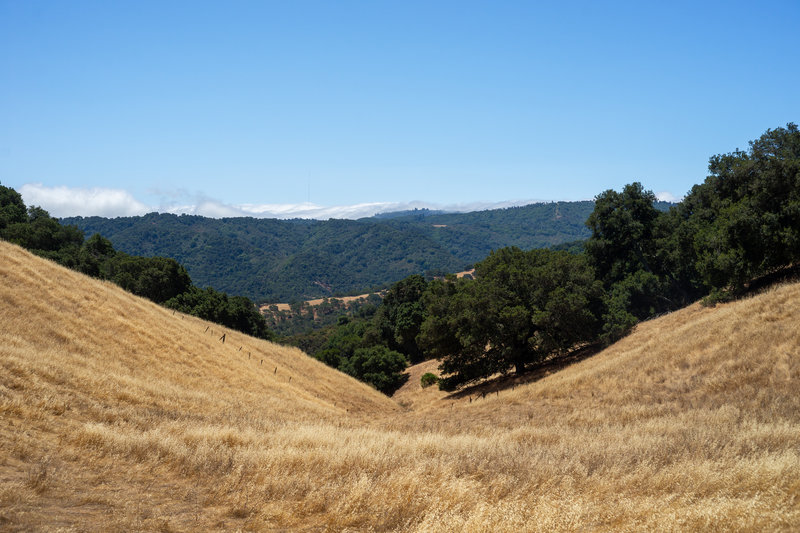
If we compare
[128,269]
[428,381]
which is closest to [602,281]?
[428,381]

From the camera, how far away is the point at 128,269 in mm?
72625

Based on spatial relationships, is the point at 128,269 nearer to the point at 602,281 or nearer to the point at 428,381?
the point at 428,381

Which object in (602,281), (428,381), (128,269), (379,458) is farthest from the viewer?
(128,269)

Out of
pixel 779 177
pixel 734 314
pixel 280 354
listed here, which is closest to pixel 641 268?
pixel 779 177

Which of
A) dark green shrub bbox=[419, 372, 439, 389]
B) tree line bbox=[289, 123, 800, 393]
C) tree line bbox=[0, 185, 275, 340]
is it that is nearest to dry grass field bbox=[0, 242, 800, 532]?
tree line bbox=[289, 123, 800, 393]

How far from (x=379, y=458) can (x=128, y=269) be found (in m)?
76.5

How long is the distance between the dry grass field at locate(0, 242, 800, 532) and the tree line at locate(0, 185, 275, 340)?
55.8m

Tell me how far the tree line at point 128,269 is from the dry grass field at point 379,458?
55760mm

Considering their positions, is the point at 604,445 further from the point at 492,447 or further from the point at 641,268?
the point at 641,268

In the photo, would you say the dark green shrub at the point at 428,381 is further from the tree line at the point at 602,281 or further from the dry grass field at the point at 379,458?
the dry grass field at the point at 379,458

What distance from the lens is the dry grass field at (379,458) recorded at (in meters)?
5.89

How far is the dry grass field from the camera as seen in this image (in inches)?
232

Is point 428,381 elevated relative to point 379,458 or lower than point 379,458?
lower

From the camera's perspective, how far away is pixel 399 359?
186ft
